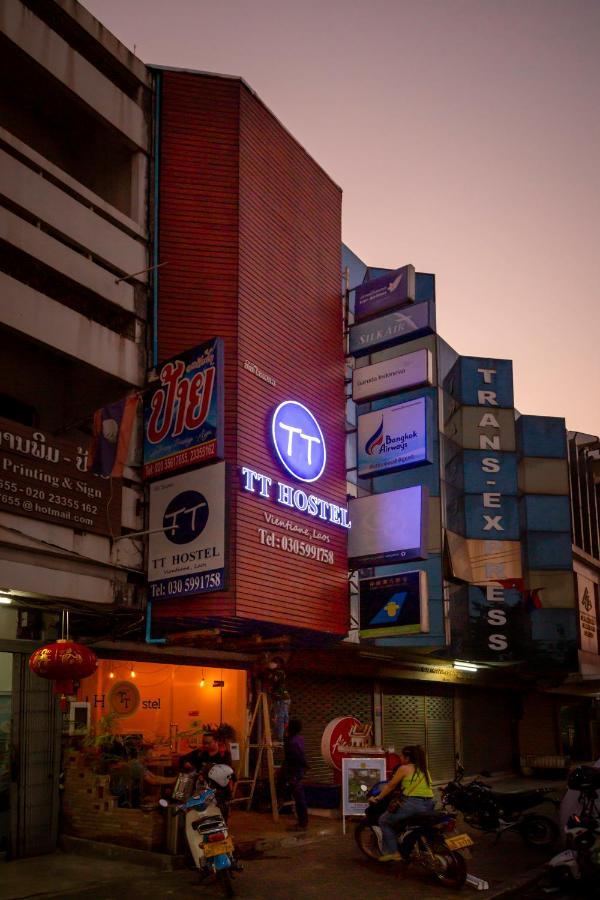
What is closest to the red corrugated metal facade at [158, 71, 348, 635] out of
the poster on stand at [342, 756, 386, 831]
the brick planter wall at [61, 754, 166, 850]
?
the poster on stand at [342, 756, 386, 831]

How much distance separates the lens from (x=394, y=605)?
59.4 ft

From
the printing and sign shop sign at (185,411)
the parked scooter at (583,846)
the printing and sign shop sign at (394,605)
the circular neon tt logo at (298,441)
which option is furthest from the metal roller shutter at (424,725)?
the printing and sign shop sign at (185,411)

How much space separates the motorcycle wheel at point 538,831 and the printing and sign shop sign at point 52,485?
28.7 ft

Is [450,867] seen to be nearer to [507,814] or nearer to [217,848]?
[217,848]

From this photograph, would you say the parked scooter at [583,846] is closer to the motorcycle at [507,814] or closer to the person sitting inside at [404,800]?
the person sitting inside at [404,800]

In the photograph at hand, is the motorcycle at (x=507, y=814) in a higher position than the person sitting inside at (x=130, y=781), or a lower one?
lower

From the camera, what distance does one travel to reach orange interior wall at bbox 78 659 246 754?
60.0ft

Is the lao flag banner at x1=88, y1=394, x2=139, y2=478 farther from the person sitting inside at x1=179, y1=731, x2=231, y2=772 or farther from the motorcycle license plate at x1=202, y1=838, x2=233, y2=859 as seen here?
the motorcycle license plate at x1=202, y1=838, x2=233, y2=859

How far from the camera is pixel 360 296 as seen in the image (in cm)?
1952

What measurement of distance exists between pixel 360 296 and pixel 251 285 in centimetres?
350

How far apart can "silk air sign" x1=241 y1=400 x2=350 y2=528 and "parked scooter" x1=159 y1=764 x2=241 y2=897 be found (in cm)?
520

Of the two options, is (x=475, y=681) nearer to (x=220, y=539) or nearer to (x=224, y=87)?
(x=220, y=539)

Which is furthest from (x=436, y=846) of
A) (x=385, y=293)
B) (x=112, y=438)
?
(x=385, y=293)

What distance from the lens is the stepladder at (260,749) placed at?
54.3 ft
